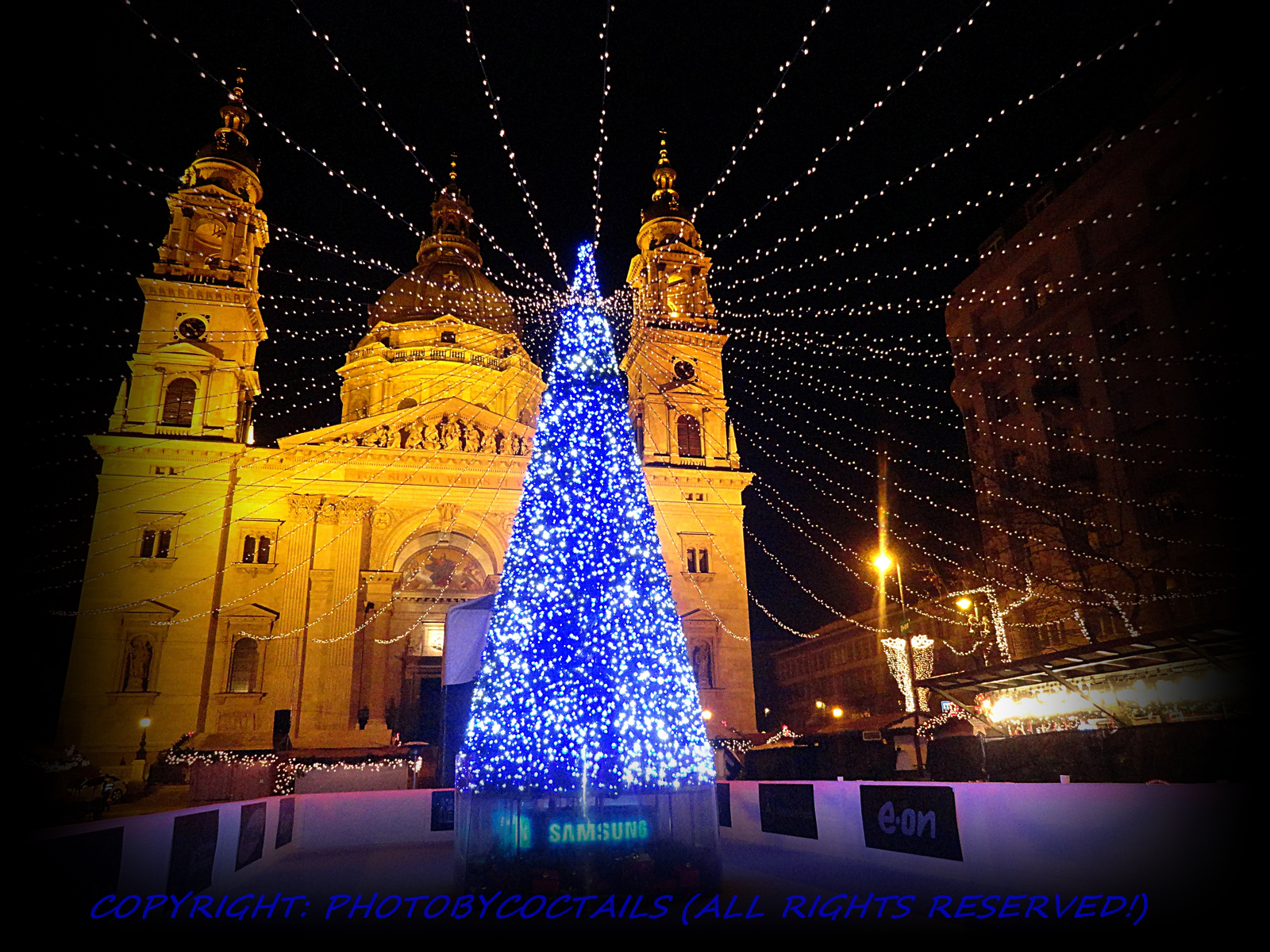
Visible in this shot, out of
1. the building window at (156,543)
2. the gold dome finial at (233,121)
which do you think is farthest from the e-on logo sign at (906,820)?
the gold dome finial at (233,121)

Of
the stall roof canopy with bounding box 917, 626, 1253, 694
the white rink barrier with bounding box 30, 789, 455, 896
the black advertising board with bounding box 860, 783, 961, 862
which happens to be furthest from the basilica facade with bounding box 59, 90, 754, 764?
the black advertising board with bounding box 860, 783, 961, 862

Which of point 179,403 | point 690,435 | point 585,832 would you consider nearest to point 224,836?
point 585,832

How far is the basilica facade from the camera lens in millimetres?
27953

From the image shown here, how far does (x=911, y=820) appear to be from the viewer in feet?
32.6

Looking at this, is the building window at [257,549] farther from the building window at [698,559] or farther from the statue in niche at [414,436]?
the building window at [698,559]

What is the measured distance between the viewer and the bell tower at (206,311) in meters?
30.9

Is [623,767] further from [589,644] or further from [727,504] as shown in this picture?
[727,504]

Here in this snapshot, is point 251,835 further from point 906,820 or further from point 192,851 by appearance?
point 906,820

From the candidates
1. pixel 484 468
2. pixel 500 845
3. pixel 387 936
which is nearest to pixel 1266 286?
pixel 500 845

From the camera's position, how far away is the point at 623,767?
861 centimetres

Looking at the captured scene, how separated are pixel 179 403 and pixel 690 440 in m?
21.5

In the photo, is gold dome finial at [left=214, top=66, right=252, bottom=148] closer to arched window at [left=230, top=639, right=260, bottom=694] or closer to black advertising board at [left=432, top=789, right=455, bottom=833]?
Answer: arched window at [left=230, top=639, right=260, bottom=694]

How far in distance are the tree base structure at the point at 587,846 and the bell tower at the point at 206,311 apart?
2698 centimetres

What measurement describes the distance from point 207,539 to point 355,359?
18125mm
